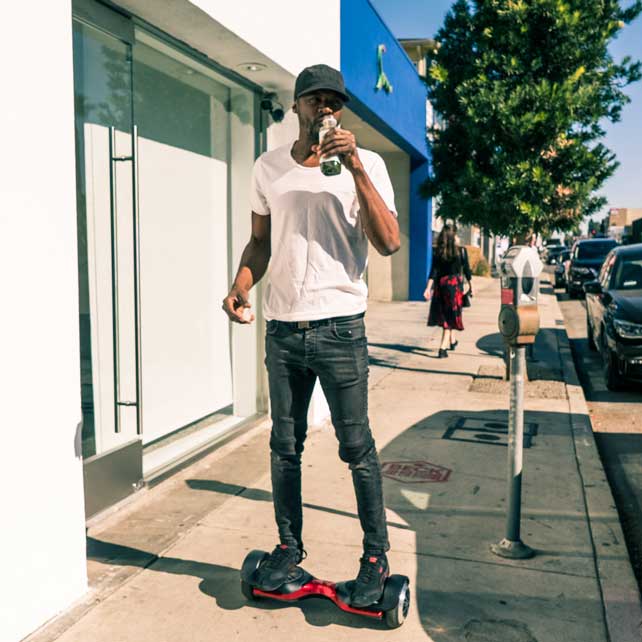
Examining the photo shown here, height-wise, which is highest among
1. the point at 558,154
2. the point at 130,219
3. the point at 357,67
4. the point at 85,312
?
the point at 357,67

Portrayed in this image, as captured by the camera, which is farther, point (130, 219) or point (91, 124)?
point (130, 219)

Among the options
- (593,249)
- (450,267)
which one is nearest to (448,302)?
(450,267)

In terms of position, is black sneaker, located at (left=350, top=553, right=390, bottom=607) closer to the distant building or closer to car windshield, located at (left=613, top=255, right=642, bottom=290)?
car windshield, located at (left=613, top=255, right=642, bottom=290)

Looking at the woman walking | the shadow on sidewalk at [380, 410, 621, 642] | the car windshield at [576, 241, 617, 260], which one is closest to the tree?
the woman walking

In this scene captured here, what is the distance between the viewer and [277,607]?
3.14m

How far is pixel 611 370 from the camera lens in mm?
8430

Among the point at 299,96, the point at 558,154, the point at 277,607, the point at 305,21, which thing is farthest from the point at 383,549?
the point at 558,154

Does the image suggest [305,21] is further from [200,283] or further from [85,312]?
[85,312]

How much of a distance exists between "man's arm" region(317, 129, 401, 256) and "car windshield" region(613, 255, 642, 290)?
22.4ft

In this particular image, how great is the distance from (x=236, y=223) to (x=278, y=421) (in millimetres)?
3456

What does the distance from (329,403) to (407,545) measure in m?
1.23

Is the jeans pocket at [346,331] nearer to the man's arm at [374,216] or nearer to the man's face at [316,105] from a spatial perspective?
the man's arm at [374,216]

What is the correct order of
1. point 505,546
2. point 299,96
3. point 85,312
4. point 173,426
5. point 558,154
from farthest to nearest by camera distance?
point 558,154
point 173,426
point 85,312
point 505,546
point 299,96

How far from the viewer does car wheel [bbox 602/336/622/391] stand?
830 cm
